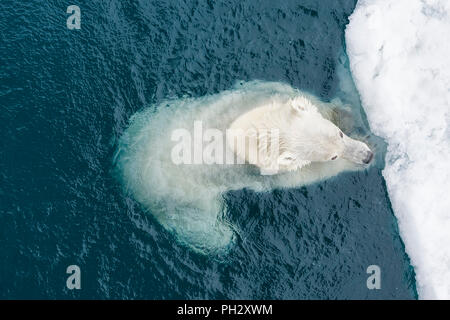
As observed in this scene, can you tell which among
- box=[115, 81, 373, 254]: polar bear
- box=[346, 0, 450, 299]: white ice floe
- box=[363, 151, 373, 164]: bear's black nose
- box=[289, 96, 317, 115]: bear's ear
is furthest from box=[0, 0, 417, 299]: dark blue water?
box=[289, 96, 317, 115]: bear's ear

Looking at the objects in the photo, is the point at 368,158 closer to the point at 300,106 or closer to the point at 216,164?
the point at 300,106

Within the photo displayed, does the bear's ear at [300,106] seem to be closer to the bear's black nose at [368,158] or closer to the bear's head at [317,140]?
the bear's head at [317,140]

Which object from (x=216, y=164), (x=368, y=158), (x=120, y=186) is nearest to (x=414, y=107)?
(x=368, y=158)

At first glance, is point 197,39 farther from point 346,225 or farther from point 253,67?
point 346,225

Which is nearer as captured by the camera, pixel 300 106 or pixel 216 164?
pixel 300 106

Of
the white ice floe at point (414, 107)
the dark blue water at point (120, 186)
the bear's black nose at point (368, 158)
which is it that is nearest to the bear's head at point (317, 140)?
the bear's black nose at point (368, 158)

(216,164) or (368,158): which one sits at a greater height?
(216,164)
